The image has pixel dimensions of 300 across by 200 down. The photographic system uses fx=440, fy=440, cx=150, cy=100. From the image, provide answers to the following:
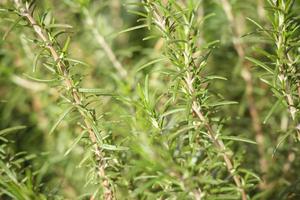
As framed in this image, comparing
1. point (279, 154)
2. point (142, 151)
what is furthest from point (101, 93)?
point (279, 154)

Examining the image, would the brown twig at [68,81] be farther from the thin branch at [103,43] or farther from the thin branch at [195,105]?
the thin branch at [103,43]

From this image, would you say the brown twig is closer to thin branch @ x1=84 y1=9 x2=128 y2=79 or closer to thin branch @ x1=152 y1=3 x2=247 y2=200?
thin branch @ x1=152 y1=3 x2=247 y2=200

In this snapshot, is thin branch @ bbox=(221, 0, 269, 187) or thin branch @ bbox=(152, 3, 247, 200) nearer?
thin branch @ bbox=(152, 3, 247, 200)

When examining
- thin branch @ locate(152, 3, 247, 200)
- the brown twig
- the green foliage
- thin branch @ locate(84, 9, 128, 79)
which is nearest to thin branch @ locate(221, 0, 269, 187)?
the green foliage

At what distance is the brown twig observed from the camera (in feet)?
Answer: 2.68

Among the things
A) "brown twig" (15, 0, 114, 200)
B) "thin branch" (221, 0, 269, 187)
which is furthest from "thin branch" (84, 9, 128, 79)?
"brown twig" (15, 0, 114, 200)

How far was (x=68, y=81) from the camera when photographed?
2.74ft

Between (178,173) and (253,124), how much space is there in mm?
803

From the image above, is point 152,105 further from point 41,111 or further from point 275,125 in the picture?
point 41,111

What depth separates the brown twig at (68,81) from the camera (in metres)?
0.82

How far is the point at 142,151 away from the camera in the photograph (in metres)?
0.71

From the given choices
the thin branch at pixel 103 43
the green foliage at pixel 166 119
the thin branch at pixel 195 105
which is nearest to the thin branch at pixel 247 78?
the green foliage at pixel 166 119

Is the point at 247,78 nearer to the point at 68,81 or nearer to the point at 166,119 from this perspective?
the point at 166,119

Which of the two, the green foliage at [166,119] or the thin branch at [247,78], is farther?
the thin branch at [247,78]
